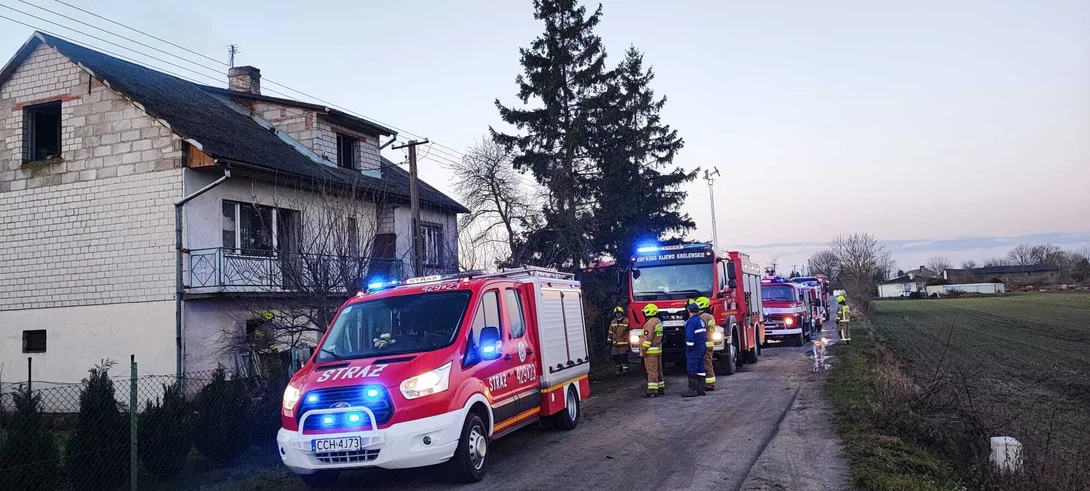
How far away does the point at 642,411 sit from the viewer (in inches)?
475

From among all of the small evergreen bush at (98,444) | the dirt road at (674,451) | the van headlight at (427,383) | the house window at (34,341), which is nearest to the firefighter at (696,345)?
the dirt road at (674,451)

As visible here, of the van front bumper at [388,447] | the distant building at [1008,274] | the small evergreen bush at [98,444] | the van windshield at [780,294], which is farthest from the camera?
the distant building at [1008,274]

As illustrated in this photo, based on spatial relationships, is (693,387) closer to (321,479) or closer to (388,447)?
(321,479)

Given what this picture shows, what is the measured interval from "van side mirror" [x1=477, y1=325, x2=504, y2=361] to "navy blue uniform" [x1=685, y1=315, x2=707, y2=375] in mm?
6061

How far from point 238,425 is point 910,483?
7.61 m

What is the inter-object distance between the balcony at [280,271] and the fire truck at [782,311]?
14457 mm

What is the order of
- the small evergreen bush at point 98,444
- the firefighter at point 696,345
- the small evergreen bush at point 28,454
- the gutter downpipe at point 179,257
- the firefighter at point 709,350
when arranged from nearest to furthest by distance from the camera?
the small evergreen bush at point 28,454, the small evergreen bush at point 98,444, the firefighter at point 696,345, the firefighter at point 709,350, the gutter downpipe at point 179,257

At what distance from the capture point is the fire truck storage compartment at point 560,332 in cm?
991

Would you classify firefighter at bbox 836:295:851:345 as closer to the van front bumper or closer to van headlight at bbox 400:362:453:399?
van headlight at bbox 400:362:453:399

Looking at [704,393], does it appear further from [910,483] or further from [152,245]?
[152,245]

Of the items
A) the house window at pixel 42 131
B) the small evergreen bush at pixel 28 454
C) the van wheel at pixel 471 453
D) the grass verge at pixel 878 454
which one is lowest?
the grass verge at pixel 878 454

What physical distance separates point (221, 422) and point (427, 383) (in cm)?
336

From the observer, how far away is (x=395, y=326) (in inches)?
329

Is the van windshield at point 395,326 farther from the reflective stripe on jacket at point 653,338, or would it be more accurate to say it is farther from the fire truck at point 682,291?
the fire truck at point 682,291
